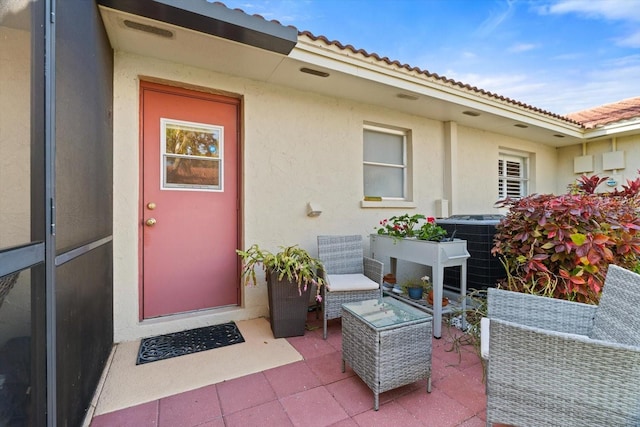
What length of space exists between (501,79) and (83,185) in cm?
763

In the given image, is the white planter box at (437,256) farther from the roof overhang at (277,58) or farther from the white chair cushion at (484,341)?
the roof overhang at (277,58)

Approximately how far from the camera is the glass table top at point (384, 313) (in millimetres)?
1956

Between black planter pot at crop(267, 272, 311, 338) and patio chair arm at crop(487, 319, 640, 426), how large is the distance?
181cm

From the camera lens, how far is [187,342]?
8.95 ft

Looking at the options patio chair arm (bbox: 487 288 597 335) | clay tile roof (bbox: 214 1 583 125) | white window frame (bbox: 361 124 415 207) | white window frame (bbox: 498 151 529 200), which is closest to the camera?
patio chair arm (bbox: 487 288 597 335)

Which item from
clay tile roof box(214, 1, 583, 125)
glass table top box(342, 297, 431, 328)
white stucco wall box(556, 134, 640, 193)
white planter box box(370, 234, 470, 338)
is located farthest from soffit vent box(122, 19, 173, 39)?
white stucco wall box(556, 134, 640, 193)

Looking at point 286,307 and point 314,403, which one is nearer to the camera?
point 314,403

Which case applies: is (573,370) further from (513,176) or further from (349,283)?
(513,176)

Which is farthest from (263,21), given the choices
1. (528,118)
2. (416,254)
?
(528,118)

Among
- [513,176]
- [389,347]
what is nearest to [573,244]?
[389,347]

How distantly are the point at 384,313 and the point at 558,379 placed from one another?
1.03 metres

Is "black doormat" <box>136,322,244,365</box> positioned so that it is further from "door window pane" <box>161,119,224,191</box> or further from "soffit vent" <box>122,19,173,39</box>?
"soffit vent" <box>122,19,173,39</box>

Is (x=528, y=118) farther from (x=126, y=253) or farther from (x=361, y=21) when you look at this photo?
(x=126, y=253)

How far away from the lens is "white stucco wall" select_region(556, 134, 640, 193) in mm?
5383
